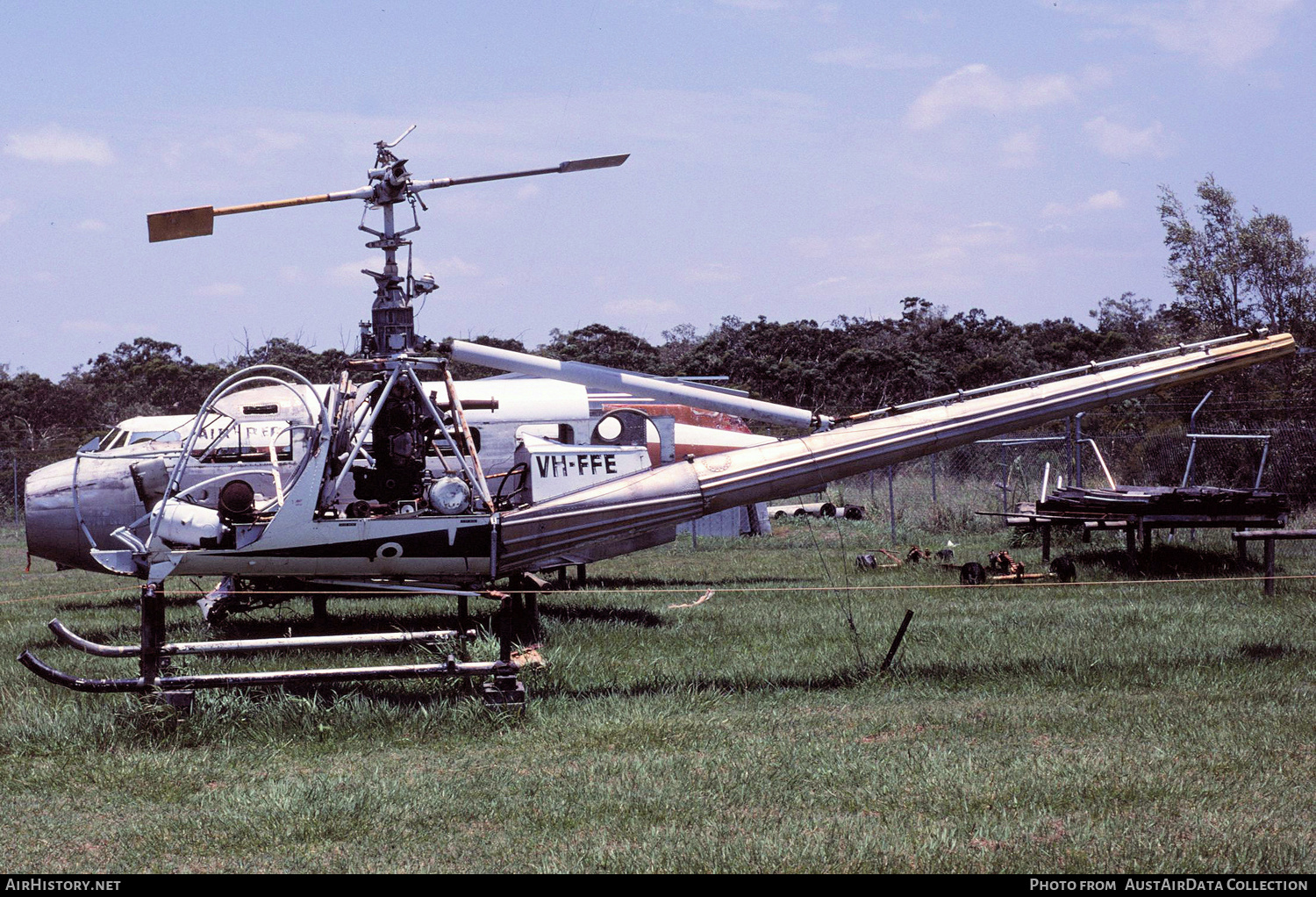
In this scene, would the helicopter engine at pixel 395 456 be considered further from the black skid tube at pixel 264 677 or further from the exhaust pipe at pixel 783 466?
the black skid tube at pixel 264 677

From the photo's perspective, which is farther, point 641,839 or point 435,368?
point 435,368

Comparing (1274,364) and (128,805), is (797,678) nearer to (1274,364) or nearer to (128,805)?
(128,805)

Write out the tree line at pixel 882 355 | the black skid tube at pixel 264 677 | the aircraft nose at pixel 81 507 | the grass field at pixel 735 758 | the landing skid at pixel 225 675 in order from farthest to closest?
the tree line at pixel 882 355 < the aircraft nose at pixel 81 507 < the landing skid at pixel 225 675 < the black skid tube at pixel 264 677 < the grass field at pixel 735 758

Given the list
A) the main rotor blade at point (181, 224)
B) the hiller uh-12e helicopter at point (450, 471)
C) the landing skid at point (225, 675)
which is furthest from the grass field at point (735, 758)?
the main rotor blade at point (181, 224)

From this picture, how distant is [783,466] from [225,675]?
13.8 feet

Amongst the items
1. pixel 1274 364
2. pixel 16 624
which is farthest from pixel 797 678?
pixel 1274 364

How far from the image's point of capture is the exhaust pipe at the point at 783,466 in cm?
898

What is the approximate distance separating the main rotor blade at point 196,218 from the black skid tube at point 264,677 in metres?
3.92

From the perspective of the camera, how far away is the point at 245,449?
13.0 metres

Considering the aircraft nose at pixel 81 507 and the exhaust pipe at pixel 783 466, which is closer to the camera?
the exhaust pipe at pixel 783 466

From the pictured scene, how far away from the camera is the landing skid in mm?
7070

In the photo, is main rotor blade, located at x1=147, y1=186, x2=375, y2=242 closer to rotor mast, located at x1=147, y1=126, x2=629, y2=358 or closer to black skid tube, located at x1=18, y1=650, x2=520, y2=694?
rotor mast, located at x1=147, y1=126, x2=629, y2=358

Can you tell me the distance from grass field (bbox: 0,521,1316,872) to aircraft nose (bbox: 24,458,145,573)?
1.45 metres

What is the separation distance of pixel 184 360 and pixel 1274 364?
41062mm
